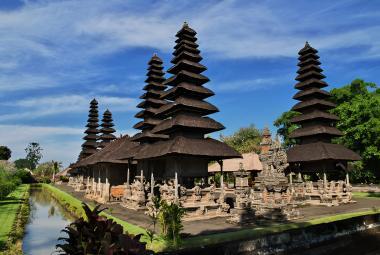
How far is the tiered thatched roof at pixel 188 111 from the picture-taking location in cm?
1914

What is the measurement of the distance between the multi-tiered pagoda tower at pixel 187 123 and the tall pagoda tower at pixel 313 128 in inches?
408

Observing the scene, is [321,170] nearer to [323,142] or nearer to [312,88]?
[323,142]

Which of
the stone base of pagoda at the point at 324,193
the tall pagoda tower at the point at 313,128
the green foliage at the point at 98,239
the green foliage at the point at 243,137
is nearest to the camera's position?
the green foliage at the point at 98,239

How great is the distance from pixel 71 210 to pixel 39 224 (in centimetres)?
445

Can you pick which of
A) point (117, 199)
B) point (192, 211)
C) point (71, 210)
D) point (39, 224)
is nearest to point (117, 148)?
point (117, 199)

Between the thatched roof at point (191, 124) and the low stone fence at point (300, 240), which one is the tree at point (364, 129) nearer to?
the thatched roof at point (191, 124)

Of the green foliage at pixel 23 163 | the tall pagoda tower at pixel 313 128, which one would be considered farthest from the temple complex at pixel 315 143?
the green foliage at pixel 23 163

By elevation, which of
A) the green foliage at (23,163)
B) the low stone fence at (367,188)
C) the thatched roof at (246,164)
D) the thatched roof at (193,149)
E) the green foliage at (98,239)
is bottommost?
the low stone fence at (367,188)

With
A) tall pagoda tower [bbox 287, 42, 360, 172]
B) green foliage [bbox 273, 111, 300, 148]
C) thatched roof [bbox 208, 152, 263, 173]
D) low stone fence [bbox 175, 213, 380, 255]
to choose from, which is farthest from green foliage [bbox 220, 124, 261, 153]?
low stone fence [bbox 175, 213, 380, 255]

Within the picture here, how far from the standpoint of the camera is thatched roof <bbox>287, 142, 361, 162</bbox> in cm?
2570

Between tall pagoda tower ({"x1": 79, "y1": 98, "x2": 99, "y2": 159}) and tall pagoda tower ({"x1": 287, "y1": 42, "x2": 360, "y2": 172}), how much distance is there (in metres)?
32.2

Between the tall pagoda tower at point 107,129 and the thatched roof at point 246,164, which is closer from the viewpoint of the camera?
the thatched roof at point 246,164

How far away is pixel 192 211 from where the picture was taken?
1802cm

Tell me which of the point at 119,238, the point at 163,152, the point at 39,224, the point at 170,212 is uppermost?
the point at 163,152
